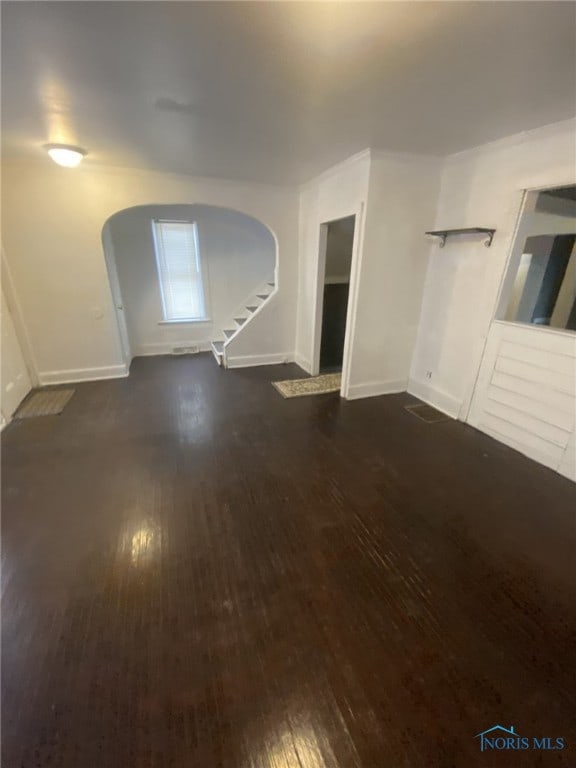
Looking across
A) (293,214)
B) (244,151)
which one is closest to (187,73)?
(244,151)

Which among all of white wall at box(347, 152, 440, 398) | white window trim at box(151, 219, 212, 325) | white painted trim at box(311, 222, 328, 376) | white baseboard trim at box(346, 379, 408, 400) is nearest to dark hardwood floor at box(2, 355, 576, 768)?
white baseboard trim at box(346, 379, 408, 400)

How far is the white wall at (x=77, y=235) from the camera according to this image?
11.8 feet

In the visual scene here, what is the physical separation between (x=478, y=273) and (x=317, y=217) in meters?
2.08

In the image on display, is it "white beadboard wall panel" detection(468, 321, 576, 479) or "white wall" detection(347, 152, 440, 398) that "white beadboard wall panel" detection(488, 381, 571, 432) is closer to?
"white beadboard wall panel" detection(468, 321, 576, 479)

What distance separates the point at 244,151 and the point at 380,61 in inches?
69.0

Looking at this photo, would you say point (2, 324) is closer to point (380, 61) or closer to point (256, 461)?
point (256, 461)

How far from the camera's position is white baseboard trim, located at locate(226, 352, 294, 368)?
500 centimetres

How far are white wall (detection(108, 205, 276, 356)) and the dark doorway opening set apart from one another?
132 centimetres

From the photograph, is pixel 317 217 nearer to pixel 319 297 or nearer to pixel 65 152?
pixel 319 297

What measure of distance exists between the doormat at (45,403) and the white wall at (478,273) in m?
4.29

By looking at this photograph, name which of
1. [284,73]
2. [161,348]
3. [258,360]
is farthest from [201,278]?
[284,73]

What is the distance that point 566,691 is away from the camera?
4.35 ft

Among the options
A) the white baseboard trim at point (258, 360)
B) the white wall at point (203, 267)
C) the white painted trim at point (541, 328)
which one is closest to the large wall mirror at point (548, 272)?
the white painted trim at point (541, 328)

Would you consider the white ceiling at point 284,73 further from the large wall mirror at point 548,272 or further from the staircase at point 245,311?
the staircase at point 245,311
